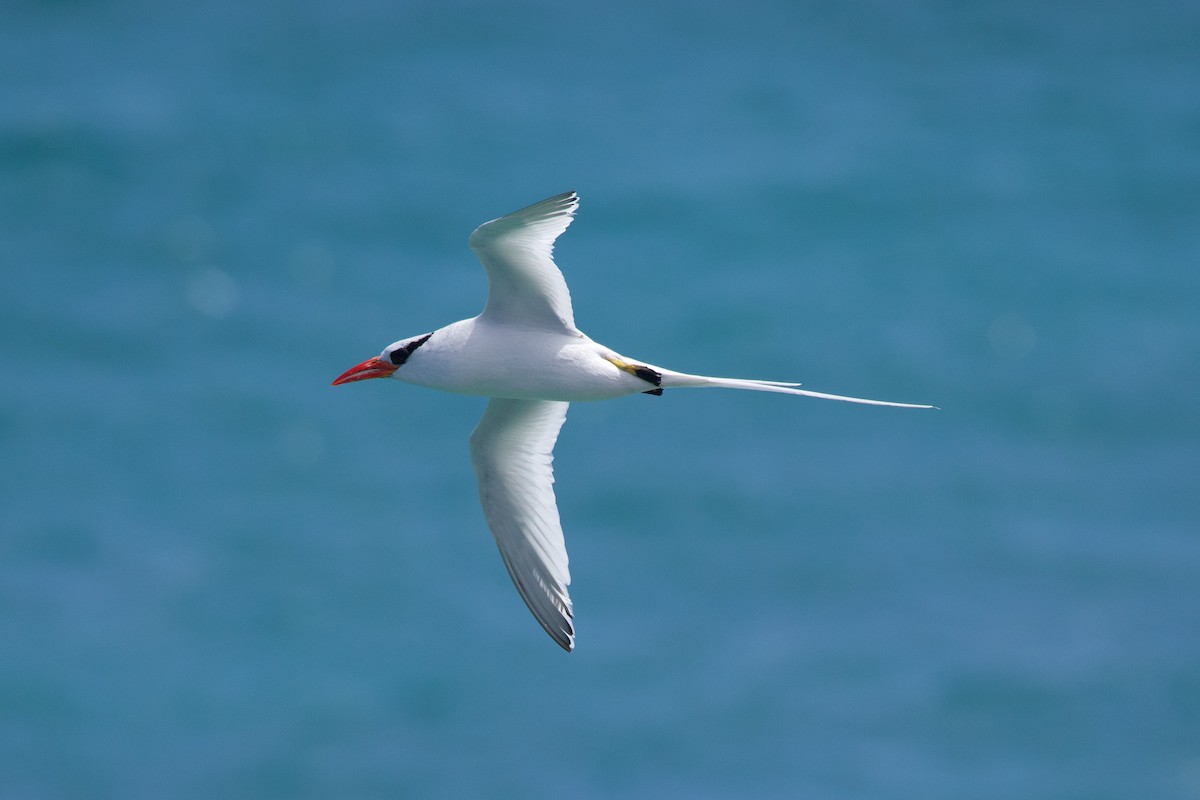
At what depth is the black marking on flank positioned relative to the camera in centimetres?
1235

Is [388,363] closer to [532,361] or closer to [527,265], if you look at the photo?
[532,361]

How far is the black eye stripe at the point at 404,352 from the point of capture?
1301 cm

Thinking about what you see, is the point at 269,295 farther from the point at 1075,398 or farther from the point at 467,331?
the point at 467,331

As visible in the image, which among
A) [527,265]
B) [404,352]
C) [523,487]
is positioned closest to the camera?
[527,265]

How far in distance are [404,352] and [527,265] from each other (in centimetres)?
132

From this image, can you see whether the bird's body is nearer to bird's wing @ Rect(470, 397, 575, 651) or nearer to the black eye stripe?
the black eye stripe

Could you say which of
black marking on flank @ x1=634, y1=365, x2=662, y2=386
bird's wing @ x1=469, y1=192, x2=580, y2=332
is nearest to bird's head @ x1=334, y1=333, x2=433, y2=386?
bird's wing @ x1=469, y1=192, x2=580, y2=332

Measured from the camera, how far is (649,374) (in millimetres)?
12375

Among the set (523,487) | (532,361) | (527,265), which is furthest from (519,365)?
(523,487)

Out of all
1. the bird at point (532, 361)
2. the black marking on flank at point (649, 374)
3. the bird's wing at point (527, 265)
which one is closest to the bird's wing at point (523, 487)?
the bird at point (532, 361)

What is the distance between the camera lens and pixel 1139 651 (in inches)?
1422

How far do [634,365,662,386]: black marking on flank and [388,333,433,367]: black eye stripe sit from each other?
167cm

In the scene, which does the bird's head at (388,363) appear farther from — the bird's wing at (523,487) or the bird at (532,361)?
the bird's wing at (523,487)

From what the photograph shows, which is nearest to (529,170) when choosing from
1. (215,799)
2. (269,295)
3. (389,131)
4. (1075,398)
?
(389,131)
